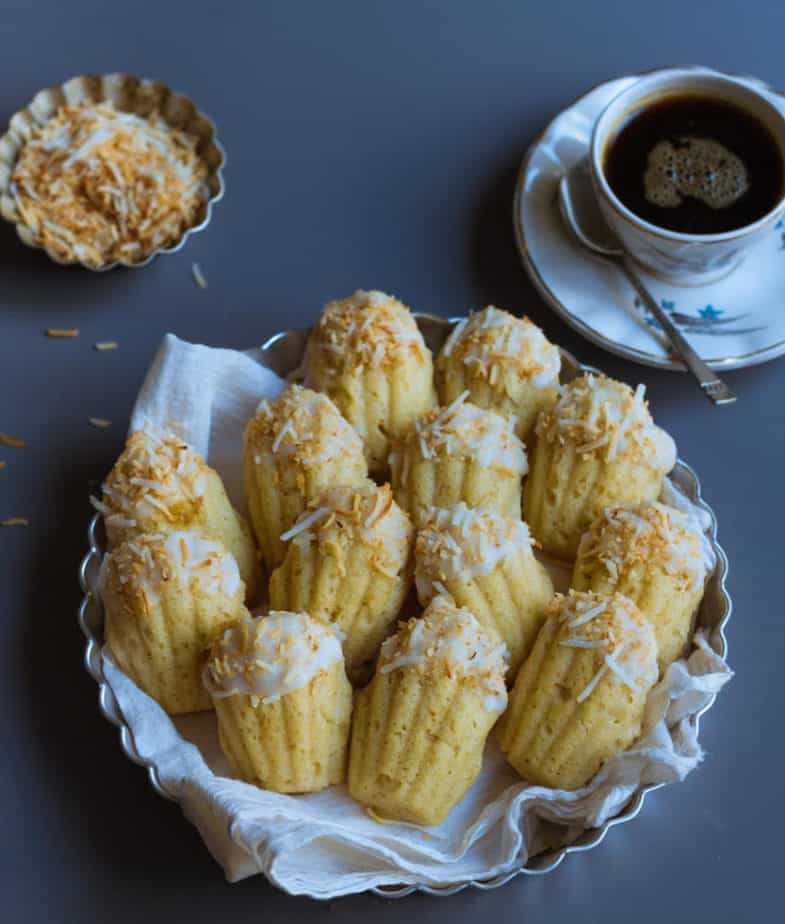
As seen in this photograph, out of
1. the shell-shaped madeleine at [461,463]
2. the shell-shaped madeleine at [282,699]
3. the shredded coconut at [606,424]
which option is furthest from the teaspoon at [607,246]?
the shell-shaped madeleine at [282,699]

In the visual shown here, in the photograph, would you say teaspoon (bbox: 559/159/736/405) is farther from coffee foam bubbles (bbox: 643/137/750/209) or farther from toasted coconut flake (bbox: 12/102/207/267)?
toasted coconut flake (bbox: 12/102/207/267)

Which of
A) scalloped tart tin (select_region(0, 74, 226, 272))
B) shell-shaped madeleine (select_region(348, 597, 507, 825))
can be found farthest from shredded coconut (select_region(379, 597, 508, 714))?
scalloped tart tin (select_region(0, 74, 226, 272))

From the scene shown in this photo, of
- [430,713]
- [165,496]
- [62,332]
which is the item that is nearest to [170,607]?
[165,496]

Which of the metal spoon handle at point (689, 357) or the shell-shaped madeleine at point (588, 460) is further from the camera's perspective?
the metal spoon handle at point (689, 357)

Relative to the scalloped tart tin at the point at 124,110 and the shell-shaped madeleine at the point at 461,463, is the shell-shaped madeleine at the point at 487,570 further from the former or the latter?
the scalloped tart tin at the point at 124,110

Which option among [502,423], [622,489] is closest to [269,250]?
[502,423]
